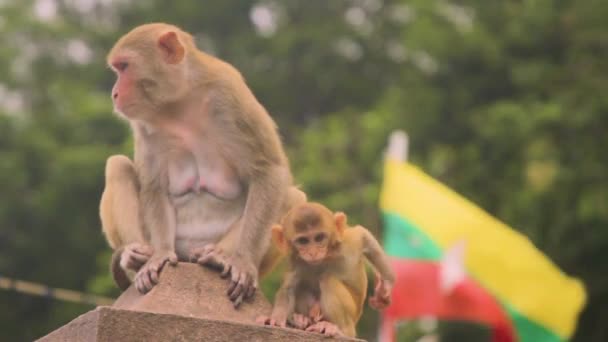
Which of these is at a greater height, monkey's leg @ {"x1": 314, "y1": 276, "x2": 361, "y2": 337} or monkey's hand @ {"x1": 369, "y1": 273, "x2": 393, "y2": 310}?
monkey's hand @ {"x1": 369, "y1": 273, "x2": 393, "y2": 310}

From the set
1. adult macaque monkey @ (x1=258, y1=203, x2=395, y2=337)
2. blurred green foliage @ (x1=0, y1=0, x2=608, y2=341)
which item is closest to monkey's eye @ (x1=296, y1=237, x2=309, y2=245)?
adult macaque monkey @ (x1=258, y1=203, x2=395, y2=337)

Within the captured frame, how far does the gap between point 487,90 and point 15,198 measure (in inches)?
456

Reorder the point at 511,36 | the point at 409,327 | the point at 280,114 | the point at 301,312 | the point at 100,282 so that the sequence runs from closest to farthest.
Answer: the point at 301,312, the point at 100,282, the point at 409,327, the point at 511,36, the point at 280,114

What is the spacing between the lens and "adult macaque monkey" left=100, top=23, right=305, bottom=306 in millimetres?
7648

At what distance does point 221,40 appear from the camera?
40844 millimetres

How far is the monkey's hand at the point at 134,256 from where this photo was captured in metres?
7.55

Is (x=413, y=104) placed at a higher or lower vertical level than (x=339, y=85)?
lower

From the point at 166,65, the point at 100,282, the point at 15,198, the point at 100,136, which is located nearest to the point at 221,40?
the point at 100,136

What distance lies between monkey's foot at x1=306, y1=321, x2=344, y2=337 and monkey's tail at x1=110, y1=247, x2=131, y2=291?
1.30 metres

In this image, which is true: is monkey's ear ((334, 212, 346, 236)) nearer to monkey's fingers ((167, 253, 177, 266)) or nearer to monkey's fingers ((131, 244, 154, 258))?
monkey's fingers ((167, 253, 177, 266))

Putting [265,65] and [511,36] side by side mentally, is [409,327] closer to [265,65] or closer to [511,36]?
[511,36]

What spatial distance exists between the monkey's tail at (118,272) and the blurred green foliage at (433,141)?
19105 mm

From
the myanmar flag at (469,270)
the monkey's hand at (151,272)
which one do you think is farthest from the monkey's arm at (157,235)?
the myanmar flag at (469,270)

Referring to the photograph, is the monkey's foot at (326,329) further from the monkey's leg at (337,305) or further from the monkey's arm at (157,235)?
the monkey's arm at (157,235)
